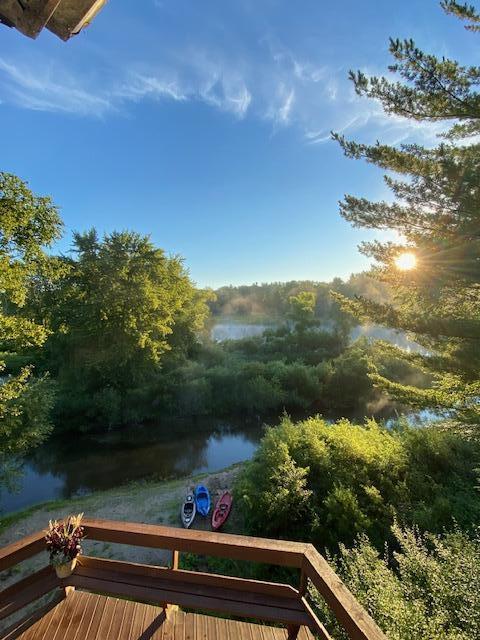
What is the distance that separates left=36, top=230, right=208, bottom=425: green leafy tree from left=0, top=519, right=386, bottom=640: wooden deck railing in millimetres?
14283

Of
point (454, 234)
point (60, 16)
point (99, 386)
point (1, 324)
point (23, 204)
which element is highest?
point (23, 204)

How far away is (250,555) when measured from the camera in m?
2.60

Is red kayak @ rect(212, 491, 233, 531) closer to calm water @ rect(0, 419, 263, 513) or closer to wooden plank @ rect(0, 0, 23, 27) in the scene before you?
calm water @ rect(0, 419, 263, 513)

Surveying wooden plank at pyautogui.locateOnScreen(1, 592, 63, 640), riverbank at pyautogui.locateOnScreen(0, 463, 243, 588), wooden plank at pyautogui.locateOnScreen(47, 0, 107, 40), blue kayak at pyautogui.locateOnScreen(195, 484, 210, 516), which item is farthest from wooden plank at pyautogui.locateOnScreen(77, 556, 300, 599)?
blue kayak at pyautogui.locateOnScreen(195, 484, 210, 516)

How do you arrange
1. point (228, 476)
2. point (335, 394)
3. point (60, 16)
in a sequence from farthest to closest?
point (335, 394) → point (228, 476) → point (60, 16)

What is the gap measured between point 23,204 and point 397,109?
316 inches

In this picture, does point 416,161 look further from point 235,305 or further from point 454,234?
point 235,305

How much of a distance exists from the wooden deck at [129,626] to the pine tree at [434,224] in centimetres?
593

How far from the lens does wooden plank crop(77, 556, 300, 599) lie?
2777 mm

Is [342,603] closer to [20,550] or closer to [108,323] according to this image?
[20,550]

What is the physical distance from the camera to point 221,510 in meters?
9.64

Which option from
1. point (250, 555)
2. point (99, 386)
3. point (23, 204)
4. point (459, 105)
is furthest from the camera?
point (99, 386)

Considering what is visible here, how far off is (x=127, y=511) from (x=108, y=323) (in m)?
9.42

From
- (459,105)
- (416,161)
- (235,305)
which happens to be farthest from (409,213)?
(235,305)
